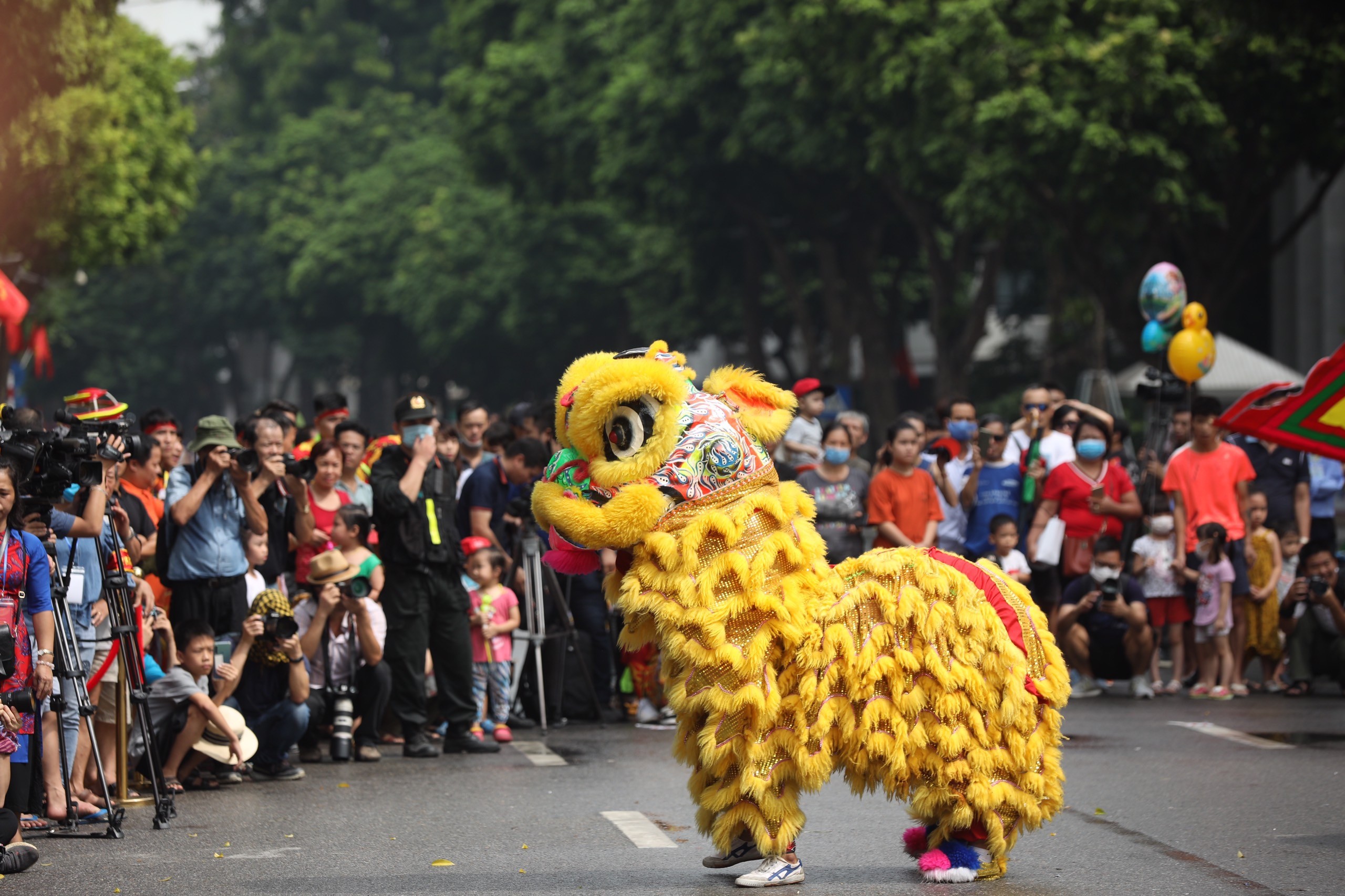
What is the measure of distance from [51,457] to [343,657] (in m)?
3.41

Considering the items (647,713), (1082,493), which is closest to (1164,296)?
(1082,493)

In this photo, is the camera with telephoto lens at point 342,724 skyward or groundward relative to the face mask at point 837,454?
groundward

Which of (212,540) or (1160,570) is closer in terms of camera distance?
(212,540)

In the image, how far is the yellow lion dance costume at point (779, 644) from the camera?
6.49 meters

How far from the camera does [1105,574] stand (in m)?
12.7

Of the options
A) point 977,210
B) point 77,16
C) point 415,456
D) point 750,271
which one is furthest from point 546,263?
point 415,456

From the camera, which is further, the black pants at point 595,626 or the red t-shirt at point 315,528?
the black pants at point 595,626

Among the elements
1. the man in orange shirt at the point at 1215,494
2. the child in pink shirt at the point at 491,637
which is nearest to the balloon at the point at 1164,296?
the man in orange shirt at the point at 1215,494

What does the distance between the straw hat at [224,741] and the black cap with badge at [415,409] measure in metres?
2.13

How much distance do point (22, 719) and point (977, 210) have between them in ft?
60.9

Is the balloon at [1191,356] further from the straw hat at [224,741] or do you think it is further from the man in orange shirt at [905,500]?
the straw hat at [224,741]

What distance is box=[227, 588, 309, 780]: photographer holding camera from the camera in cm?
942

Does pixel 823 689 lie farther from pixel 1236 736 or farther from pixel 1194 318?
pixel 1194 318

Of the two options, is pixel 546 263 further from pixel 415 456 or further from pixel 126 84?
pixel 415 456
